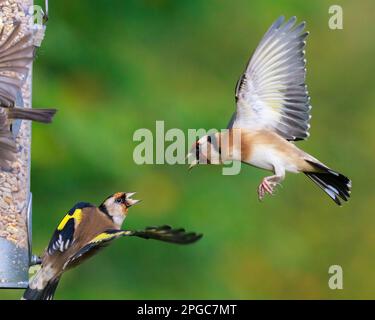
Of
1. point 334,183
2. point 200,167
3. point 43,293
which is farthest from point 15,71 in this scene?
point 200,167

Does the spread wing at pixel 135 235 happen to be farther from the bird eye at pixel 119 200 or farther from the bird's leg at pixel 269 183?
the bird's leg at pixel 269 183

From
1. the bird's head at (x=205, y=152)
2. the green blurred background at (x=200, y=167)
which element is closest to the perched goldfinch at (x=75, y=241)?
the bird's head at (x=205, y=152)

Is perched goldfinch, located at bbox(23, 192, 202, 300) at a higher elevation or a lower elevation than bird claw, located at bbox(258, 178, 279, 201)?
lower

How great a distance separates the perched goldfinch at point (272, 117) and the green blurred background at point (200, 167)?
256 cm

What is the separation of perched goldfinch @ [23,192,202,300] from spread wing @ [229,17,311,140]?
71 cm

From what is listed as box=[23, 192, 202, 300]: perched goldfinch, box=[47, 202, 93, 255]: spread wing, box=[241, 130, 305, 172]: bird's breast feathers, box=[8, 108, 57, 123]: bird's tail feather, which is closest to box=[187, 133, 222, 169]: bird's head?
box=[241, 130, 305, 172]: bird's breast feathers

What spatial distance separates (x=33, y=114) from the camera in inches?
273

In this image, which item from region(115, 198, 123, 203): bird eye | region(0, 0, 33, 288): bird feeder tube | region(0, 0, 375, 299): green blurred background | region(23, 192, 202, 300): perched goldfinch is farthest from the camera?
region(0, 0, 375, 299): green blurred background

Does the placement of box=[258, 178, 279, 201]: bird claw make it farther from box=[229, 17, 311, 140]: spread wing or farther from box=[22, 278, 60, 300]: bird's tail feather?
box=[22, 278, 60, 300]: bird's tail feather

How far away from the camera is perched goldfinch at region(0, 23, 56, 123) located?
6.83 meters

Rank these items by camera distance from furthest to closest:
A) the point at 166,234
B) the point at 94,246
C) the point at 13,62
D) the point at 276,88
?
the point at 276,88, the point at 13,62, the point at 94,246, the point at 166,234

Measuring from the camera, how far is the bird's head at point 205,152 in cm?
718

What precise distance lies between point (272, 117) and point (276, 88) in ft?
0.47

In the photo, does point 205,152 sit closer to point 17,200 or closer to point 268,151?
point 268,151
